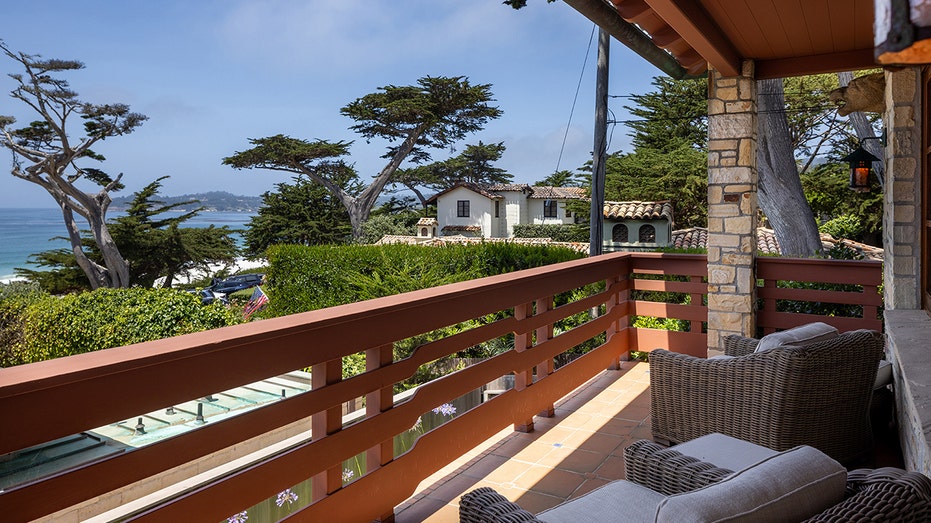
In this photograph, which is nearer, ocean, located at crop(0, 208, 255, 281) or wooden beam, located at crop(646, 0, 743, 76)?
Answer: wooden beam, located at crop(646, 0, 743, 76)

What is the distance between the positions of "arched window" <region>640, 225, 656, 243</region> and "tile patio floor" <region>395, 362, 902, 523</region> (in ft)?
63.9

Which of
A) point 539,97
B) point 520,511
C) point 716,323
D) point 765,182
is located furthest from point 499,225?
point 520,511

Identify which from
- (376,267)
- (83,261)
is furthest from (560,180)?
(376,267)

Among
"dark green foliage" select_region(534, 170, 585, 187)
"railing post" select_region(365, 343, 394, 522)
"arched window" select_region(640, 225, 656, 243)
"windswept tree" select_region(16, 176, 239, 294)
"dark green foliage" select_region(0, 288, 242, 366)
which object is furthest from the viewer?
"dark green foliage" select_region(534, 170, 585, 187)

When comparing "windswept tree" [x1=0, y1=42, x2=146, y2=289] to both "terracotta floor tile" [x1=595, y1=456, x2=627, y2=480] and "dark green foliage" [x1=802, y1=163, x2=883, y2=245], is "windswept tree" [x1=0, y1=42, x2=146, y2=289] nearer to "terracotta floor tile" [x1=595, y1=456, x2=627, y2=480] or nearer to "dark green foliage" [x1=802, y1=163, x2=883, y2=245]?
"dark green foliage" [x1=802, y1=163, x2=883, y2=245]

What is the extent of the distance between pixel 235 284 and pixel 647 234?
19784 mm

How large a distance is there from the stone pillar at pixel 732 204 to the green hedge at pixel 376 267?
12.7 feet

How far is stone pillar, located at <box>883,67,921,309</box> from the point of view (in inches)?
141

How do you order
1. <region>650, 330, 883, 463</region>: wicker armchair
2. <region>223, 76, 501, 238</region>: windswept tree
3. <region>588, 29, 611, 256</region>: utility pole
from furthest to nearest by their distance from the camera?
1. <region>223, 76, 501, 238</region>: windswept tree
2. <region>588, 29, 611, 256</region>: utility pole
3. <region>650, 330, 883, 463</region>: wicker armchair

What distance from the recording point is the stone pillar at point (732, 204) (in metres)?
4.41

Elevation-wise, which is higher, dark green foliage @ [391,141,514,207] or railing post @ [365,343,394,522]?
dark green foliage @ [391,141,514,207]

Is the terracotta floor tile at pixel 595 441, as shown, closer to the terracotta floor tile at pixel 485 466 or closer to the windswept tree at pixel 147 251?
the terracotta floor tile at pixel 485 466

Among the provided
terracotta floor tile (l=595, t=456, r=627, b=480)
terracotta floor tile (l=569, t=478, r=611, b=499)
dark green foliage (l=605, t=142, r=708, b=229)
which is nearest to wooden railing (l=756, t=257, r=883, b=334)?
terracotta floor tile (l=595, t=456, r=627, b=480)

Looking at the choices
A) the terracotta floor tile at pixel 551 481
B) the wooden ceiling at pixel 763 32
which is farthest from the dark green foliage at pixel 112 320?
the wooden ceiling at pixel 763 32
